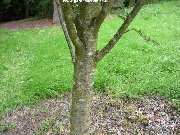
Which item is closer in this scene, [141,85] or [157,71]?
[141,85]

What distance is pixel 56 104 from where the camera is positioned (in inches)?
397

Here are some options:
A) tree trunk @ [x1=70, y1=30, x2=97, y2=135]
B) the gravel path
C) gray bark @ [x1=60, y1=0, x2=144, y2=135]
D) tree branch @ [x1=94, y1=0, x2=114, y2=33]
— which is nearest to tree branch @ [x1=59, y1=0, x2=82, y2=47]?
gray bark @ [x1=60, y1=0, x2=144, y2=135]

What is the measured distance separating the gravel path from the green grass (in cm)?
52

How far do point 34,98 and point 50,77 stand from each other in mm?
1536

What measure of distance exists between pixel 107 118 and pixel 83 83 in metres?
3.67

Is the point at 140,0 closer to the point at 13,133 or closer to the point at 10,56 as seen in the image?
the point at 13,133

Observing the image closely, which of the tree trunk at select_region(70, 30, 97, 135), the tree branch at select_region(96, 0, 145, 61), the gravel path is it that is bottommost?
the gravel path

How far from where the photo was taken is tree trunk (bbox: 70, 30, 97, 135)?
5.01 metres

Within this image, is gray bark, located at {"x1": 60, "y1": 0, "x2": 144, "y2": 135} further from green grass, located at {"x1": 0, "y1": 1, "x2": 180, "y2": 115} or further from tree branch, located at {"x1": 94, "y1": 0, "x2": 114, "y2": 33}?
green grass, located at {"x1": 0, "y1": 1, "x2": 180, "y2": 115}

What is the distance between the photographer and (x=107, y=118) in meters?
8.70

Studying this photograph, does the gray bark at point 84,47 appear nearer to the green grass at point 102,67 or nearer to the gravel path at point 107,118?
the gravel path at point 107,118

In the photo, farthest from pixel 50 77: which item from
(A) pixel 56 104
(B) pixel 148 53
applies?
(B) pixel 148 53

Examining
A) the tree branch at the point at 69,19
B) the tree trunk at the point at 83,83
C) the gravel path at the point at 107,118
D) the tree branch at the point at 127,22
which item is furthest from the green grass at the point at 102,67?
the tree branch at the point at 69,19

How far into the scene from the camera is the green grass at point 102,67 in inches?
418
